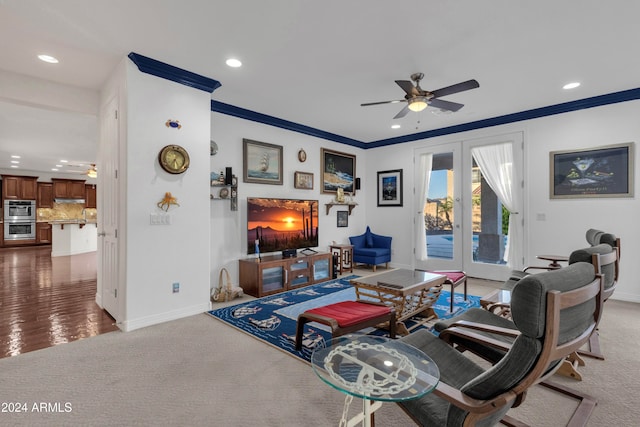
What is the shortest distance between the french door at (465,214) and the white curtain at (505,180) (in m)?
0.02

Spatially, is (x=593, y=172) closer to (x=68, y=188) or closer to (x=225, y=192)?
(x=225, y=192)

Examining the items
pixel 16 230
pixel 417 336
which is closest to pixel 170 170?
pixel 417 336

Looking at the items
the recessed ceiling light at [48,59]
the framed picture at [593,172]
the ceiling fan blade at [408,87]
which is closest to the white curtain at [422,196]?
the framed picture at [593,172]

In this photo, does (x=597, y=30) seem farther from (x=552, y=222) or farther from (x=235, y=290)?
(x=235, y=290)

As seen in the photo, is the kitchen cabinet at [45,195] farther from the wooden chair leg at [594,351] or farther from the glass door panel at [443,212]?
the wooden chair leg at [594,351]

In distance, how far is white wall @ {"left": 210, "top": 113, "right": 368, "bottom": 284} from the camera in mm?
4363

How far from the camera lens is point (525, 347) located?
1.12 metres

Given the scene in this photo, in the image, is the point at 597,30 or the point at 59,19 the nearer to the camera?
the point at 59,19

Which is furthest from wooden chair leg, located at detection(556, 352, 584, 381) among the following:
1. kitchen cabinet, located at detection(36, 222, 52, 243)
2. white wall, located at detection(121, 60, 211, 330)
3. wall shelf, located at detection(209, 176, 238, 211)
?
kitchen cabinet, located at detection(36, 222, 52, 243)

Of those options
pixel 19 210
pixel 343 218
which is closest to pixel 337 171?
pixel 343 218

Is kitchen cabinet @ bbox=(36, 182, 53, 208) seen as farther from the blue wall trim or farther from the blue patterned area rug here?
the blue patterned area rug

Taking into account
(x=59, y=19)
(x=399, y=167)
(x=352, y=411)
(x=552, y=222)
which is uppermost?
(x=59, y=19)

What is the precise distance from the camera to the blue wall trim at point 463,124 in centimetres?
412

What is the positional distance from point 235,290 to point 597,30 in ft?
15.6
